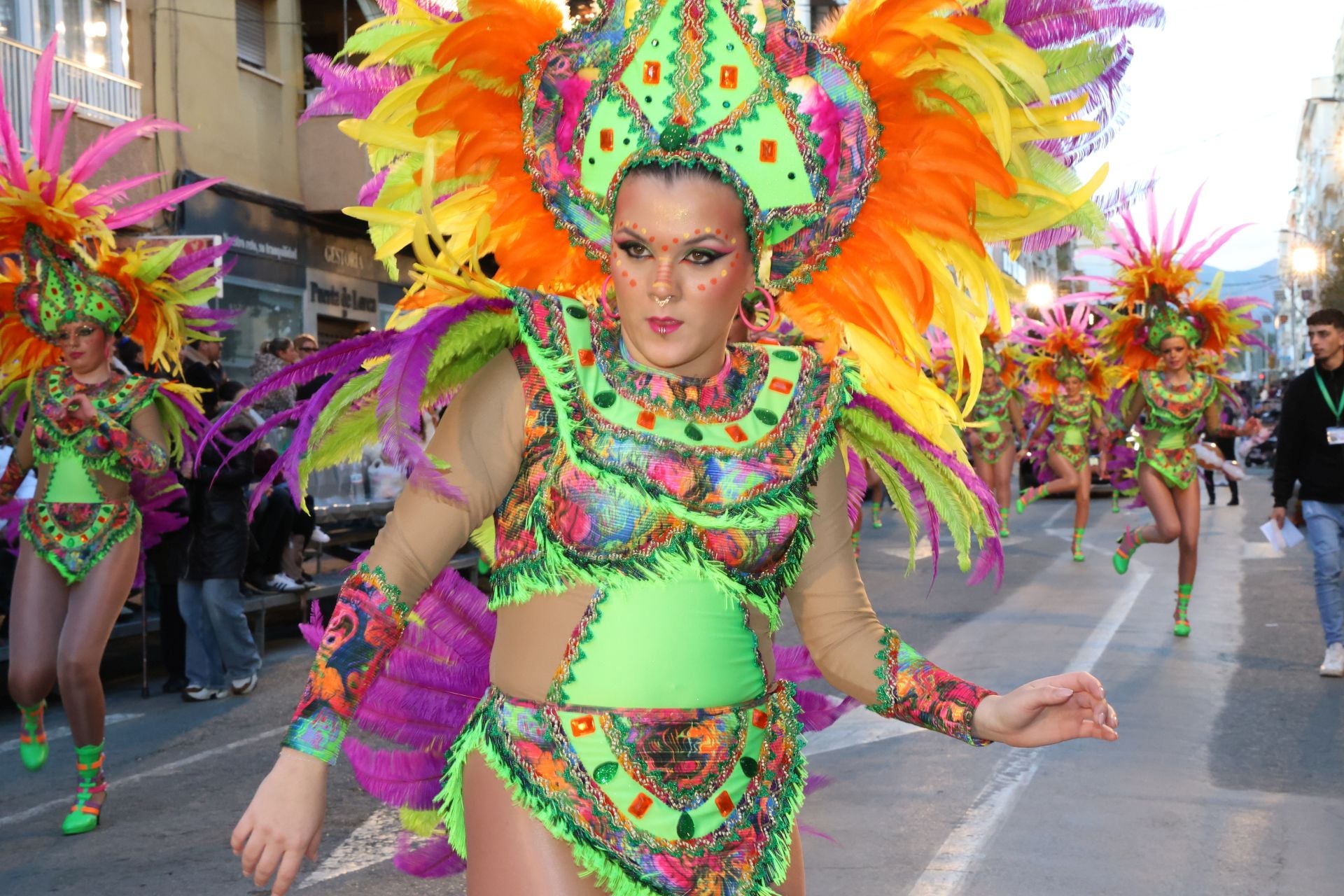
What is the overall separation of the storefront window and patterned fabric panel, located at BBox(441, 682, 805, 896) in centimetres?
1537

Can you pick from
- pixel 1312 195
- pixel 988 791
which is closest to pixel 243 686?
pixel 988 791

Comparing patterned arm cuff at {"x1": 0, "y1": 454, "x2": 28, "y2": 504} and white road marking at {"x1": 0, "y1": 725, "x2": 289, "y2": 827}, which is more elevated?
patterned arm cuff at {"x1": 0, "y1": 454, "x2": 28, "y2": 504}

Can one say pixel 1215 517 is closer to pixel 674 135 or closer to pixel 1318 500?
pixel 1318 500

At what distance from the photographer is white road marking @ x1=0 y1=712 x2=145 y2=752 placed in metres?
7.41

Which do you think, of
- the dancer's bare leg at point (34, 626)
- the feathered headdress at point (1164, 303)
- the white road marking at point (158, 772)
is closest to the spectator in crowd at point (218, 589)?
the white road marking at point (158, 772)

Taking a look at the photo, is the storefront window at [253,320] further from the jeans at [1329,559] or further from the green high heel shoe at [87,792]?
the jeans at [1329,559]

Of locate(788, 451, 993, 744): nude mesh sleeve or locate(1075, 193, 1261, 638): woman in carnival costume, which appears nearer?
locate(788, 451, 993, 744): nude mesh sleeve

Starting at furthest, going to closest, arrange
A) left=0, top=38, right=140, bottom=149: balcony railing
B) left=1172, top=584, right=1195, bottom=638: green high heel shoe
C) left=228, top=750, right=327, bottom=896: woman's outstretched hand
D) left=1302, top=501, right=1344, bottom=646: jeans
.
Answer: left=0, top=38, right=140, bottom=149: balcony railing → left=1172, top=584, right=1195, bottom=638: green high heel shoe → left=1302, top=501, right=1344, bottom=646: jeans → left=228, top=750, right=327, bottom=896: woman's outstretched hand

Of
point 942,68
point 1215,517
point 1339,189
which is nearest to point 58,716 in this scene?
point 942,68

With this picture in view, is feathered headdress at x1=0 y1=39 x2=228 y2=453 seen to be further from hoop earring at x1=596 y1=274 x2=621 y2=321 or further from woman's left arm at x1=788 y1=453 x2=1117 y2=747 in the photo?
woman's left arm at x1=788 y1=453 x2=1117 y2=747

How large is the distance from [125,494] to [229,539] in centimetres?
212

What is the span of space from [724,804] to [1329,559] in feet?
24.6

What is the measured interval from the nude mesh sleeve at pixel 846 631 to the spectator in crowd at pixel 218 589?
6547mm

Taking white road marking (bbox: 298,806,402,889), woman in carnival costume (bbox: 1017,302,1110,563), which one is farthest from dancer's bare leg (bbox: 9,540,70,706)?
woman in carnival costume (bbox: 1017,302,1110,563)
